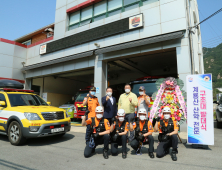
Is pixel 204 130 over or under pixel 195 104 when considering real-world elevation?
under

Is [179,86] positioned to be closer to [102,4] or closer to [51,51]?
[102,4]

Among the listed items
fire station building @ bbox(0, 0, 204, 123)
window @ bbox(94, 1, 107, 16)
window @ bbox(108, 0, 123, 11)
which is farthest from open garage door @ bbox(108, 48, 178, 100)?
window @ bbox(94, 1, 107, 16)

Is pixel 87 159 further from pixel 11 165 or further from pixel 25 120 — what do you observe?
pixel 25 120

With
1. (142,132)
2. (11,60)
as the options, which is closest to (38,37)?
(11,60)

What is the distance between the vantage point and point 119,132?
14.5 ft

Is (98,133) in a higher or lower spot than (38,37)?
lower

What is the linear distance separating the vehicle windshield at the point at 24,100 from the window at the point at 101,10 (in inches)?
301

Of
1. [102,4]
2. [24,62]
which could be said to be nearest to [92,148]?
[102,4]

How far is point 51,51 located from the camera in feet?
45.5

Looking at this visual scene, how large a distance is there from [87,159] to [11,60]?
1454cm

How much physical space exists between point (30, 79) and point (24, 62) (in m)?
1.74

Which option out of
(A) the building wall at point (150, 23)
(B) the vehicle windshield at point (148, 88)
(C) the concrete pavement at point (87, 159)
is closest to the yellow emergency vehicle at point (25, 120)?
(C) the concrete pavement at point (87, 159)

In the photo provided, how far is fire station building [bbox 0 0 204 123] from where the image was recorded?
877 cm

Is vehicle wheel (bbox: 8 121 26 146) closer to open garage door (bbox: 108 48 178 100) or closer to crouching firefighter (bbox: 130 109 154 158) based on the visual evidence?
crouching firefighter (bbox: 130 109 154 158)
